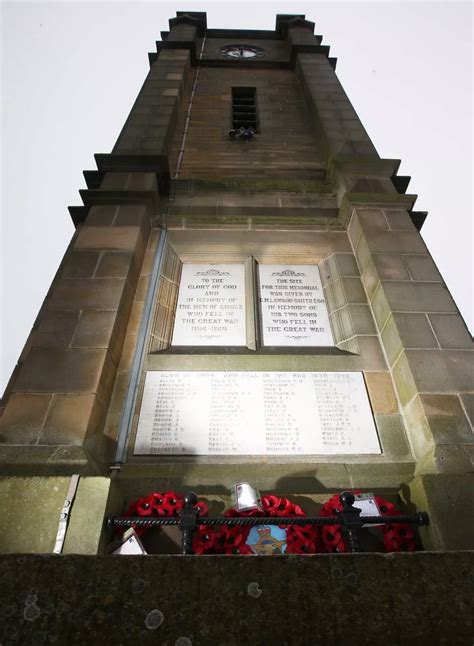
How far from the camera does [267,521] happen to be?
8.74 feet

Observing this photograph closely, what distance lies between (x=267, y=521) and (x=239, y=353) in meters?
1.97

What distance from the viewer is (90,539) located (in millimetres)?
2553

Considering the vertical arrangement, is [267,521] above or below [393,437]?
below

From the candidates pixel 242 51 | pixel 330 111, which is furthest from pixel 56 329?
pixel 242 51

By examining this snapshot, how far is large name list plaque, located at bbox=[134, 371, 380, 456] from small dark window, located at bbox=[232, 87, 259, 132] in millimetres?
8087

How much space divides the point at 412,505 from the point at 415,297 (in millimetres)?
2326

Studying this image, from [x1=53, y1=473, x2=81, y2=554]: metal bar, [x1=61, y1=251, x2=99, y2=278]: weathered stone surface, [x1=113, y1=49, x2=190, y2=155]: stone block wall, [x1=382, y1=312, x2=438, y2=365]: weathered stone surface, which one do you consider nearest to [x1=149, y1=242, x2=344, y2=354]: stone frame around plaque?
[x1=382, y1=312, x2=438, y2=365]: weathered stone surface

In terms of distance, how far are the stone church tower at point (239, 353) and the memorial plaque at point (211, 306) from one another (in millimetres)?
23

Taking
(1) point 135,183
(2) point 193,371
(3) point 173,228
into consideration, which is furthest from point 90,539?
(1) point 135,183

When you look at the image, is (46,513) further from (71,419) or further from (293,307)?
(293,307)

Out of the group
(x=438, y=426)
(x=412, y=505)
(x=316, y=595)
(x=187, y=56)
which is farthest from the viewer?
(x=187, y=56)

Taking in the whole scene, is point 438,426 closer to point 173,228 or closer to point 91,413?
point 91,413

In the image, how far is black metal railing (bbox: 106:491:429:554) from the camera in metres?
2.52

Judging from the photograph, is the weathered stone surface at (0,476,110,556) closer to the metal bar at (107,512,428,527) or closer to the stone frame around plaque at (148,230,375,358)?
the metal bar at (107,512,428,527)
